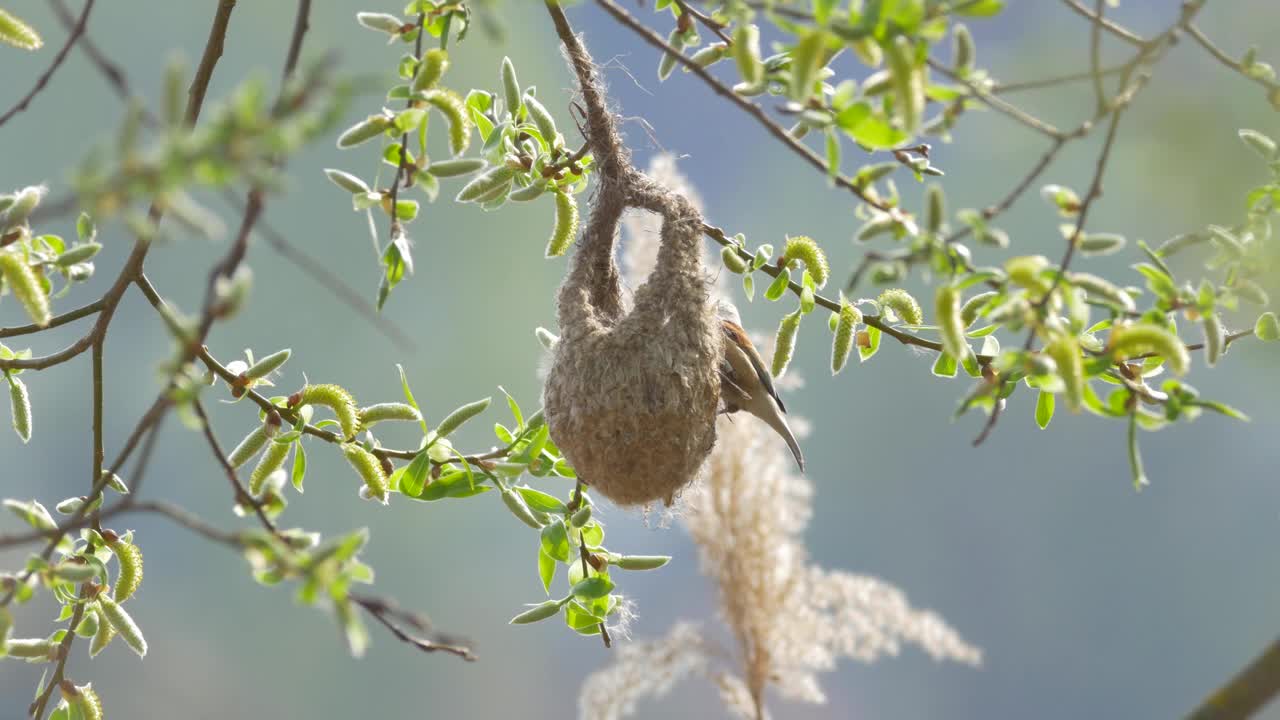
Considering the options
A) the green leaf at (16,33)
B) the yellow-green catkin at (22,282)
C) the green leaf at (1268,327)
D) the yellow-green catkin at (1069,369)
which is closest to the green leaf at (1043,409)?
the green leaf at (1268,327)

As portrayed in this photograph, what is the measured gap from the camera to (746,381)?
161cm

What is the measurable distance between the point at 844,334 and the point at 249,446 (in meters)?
0.81

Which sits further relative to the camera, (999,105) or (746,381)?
(746,381)

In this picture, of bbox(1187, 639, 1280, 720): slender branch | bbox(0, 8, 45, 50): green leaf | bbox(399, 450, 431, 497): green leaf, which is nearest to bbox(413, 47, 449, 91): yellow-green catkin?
bbox(0, 8, 45, 50): green leaf

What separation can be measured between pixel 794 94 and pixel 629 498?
2.38ft

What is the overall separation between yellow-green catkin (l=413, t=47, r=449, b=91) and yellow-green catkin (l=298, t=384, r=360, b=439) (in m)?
0.42

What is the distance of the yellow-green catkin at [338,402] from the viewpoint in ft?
4.56

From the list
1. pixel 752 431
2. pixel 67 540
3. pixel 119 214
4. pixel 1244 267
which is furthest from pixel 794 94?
pixel 752 431

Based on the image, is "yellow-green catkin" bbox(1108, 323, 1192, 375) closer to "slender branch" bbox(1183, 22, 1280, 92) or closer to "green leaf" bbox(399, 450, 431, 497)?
"slender branch" bbox(1183, 22, 1280, 92)

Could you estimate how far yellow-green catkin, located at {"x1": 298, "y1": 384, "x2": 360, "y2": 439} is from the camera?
1389mm

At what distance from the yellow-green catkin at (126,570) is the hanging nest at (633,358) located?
1.86 ft

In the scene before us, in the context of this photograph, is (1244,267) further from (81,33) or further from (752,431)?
(752,431)

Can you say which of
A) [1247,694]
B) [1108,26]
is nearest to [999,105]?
[1108,26]

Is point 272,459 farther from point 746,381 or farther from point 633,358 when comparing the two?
point 746,381
